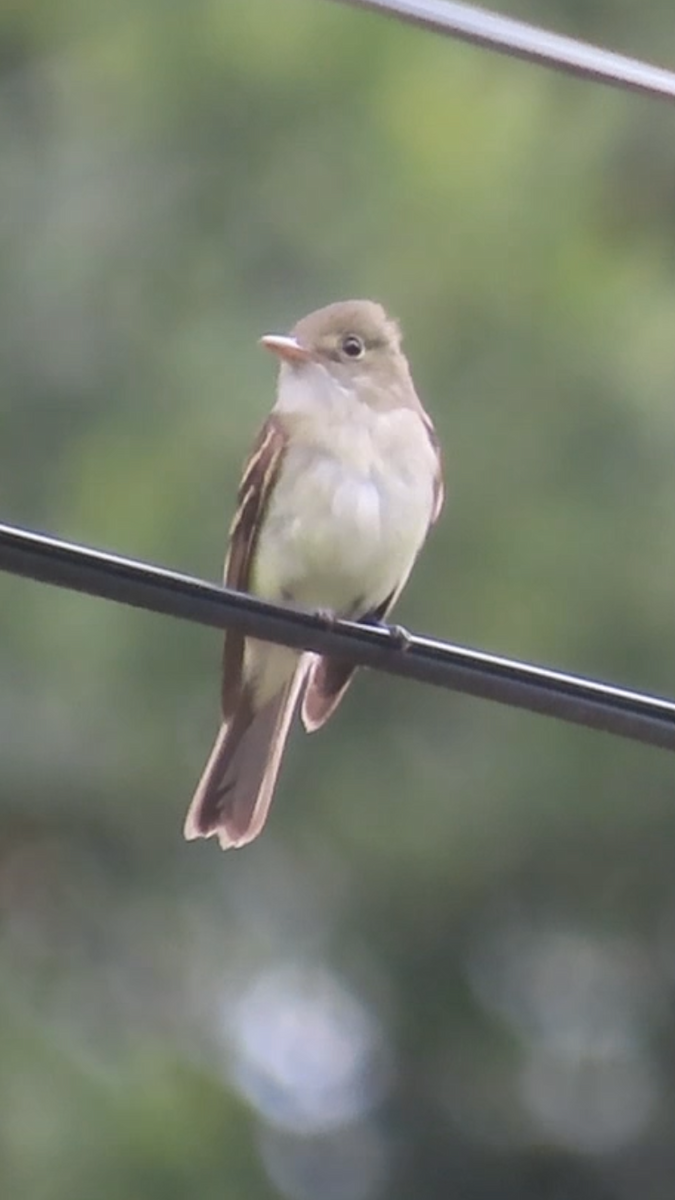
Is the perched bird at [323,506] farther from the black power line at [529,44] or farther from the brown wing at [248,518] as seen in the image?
the black power line at [529,44]

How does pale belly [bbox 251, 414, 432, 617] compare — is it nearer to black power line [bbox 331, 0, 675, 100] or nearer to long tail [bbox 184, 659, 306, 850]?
long tail [bbox 184, 659, 306, 850]

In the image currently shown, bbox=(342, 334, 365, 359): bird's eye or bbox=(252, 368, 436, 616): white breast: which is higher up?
bbox=(342, 334, 365, 359): bird's eye

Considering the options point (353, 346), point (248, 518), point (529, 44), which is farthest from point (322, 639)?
point (353, 346)

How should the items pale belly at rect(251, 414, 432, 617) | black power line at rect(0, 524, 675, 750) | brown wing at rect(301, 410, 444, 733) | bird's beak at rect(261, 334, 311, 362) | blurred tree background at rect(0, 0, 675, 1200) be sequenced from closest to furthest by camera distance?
black power line at rect(0, 524, 675, 750)
pale belly at rect(251, 414, 432, 617)
bird's beak at rect(261, 334, 311, 362)
brown wing at rect(301, 410, 444, 733)
blurred tree background at rect(0, 0, 675, 1200)

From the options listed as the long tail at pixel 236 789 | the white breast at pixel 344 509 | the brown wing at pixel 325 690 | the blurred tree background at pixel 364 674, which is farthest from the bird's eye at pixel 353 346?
the blurred tree background at pixel 364 674

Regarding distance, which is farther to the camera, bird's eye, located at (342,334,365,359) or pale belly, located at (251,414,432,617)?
bird's eye, located at (342,334,365,359)

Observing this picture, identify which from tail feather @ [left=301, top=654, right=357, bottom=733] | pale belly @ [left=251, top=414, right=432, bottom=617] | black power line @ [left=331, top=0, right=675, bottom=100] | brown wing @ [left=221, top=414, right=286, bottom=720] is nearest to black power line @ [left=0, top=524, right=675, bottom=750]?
black power line @ [left=331, top=0, right=675, bottom=100]
